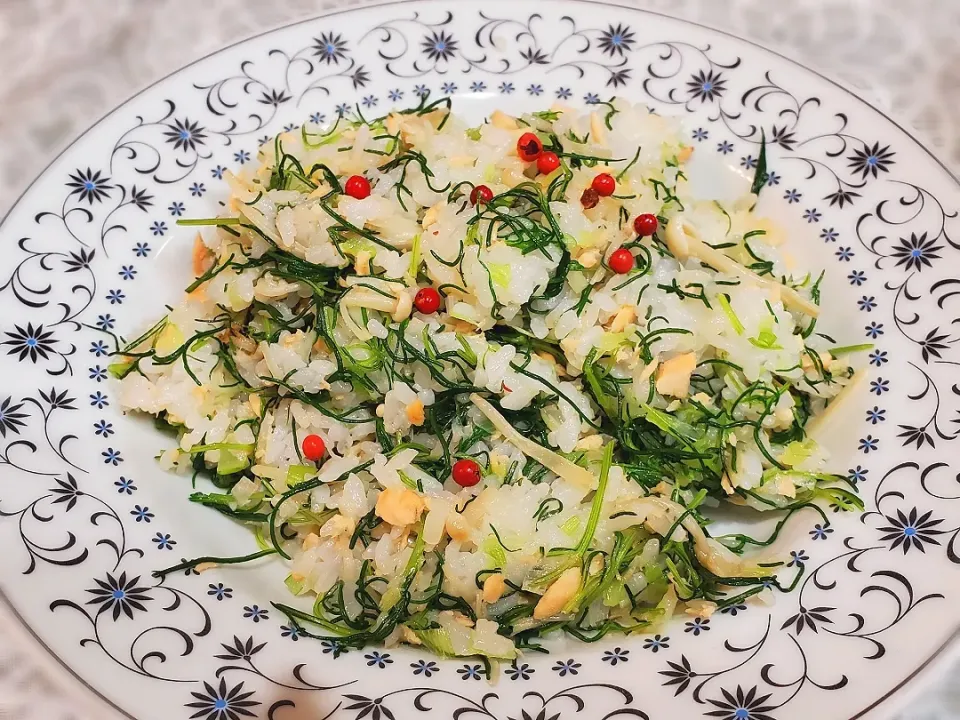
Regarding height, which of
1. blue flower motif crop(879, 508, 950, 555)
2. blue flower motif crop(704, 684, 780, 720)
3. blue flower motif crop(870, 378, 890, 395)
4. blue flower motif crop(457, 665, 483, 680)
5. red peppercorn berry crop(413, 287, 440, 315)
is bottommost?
blue flower motif crop(704, 684, 780, 720)

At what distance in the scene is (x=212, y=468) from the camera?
3.54 meters

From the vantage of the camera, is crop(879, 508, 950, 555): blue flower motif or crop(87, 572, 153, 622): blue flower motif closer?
crop(87, 572, 153, 622): blue flower motif

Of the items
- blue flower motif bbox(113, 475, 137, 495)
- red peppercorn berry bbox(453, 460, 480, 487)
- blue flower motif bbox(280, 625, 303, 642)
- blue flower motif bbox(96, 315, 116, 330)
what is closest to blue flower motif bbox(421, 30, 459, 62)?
blue flower motif bbox(96, 315, 116, 330)

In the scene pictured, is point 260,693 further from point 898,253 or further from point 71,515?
point 898,253

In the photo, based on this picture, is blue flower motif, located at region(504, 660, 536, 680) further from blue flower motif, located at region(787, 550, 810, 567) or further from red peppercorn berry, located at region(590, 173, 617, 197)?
red peppercorn berry, located at region(590, 173, 617, 197)

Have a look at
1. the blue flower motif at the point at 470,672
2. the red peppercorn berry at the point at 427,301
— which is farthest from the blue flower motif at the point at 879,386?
the blue flower motif at the point at 470,672

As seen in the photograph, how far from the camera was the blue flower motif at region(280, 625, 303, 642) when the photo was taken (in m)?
2.85

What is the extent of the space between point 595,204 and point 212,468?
2174mm

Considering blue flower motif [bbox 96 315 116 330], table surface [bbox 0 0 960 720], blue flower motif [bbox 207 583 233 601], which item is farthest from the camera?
table surface [bbox 0 0 960 720]

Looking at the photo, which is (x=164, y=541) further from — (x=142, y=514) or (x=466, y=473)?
(x=466, y=473)

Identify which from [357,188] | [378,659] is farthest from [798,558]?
[357,188]

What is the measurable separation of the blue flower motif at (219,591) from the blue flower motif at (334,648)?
428mm

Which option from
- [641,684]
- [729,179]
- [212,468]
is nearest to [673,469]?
[641,684]

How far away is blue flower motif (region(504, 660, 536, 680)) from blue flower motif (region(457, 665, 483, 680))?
0.34 ft
